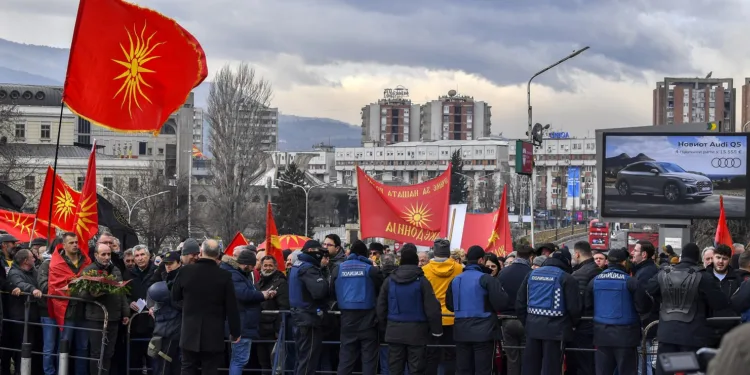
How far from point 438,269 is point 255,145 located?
212 ft

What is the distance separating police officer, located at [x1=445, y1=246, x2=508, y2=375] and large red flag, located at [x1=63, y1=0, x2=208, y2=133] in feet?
14.3

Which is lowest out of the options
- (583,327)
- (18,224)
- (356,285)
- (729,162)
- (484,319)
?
(583,327)

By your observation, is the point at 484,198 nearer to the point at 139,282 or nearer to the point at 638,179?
the point at 638,179

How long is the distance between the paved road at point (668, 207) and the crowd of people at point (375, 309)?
16936 mm

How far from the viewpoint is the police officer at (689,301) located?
12477 millimetres

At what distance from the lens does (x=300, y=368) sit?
47.3 feet

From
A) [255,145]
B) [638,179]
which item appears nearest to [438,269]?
[638,179]

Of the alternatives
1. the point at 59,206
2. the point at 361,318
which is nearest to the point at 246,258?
the point at 361,318

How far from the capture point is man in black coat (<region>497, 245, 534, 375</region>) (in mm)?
14802

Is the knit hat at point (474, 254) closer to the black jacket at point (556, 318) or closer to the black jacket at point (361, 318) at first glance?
the black jacket at point (556, 318)

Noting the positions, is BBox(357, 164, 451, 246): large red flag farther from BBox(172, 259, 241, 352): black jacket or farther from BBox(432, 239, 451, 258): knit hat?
BBox(172, 259, 241, 352): black jacket

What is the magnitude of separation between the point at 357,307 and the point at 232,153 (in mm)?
64186

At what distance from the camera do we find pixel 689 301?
41.1 ft

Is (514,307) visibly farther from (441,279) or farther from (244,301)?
(244,301)
